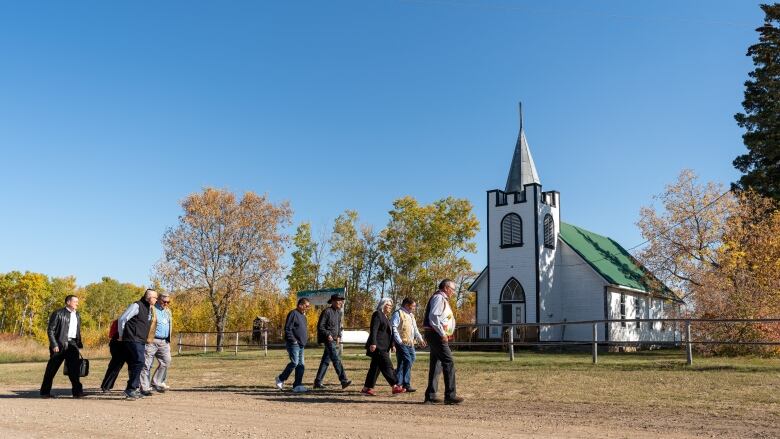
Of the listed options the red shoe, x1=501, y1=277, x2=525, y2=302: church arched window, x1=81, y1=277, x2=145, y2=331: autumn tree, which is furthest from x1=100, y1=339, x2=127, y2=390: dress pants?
x1=81, y1=277, x2=145, y2=331: autumn tree

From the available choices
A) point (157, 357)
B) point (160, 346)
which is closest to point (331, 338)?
point (160, 346)

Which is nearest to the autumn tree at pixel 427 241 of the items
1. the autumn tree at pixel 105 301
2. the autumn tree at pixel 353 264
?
the autumn tree at pixel 353 264

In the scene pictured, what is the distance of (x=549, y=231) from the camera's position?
119 feet

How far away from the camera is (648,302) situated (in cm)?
4150

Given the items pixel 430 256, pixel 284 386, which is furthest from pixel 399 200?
pixel 284 386

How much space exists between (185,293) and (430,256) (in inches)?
849

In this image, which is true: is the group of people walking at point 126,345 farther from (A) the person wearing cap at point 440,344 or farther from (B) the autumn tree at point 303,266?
(B) the autumn tree at point 303,266

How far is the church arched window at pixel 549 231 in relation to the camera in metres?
35.9

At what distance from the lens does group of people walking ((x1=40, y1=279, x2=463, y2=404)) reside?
34.6 feet

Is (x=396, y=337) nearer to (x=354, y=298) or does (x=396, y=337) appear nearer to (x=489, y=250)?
(x=489, y=250)

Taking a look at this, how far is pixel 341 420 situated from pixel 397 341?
125 inches

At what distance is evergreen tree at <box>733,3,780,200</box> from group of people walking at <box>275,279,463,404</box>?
30.1m

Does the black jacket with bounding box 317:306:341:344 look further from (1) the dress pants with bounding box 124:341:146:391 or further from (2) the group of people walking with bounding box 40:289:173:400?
(1) the dress pants with bounding box 124:341:146:391

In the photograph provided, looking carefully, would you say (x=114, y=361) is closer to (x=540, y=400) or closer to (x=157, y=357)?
(x=157, y=357)
